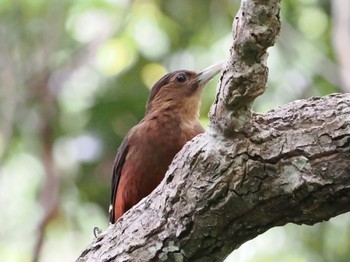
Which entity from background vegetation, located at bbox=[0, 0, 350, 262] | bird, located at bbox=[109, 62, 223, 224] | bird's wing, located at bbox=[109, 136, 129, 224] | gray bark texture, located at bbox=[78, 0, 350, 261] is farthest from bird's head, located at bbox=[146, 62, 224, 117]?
gray bark texture, located at bbox=[78, 0, 350, 261]

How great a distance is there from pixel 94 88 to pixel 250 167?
395 centimetres

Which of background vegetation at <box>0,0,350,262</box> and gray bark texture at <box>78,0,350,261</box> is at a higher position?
background vegetation at <box>0,0,350,262</box>

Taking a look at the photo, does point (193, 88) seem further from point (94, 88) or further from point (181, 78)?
point (94, 88)

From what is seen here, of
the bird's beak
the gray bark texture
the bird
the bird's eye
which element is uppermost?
the bird's eye

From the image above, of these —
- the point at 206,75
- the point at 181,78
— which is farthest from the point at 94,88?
the point at 206,75

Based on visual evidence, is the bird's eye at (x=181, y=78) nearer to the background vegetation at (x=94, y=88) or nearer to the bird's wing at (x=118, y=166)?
the bird's wing at (x=118, y=166)

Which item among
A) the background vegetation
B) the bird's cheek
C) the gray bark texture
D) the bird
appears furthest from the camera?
the background vegetation

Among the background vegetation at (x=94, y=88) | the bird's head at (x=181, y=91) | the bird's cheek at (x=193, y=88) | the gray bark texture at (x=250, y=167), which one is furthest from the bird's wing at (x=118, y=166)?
the gray bark texture at (x=250, y=167)

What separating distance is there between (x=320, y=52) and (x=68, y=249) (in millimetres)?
2648

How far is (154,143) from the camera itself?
13.6ft

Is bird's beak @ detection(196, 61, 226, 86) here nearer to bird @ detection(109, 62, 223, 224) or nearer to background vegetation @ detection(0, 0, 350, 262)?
bird @ detection(109, 62, 223, 224)

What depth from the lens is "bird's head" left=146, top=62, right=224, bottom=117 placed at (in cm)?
456

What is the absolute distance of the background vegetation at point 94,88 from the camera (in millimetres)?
5852

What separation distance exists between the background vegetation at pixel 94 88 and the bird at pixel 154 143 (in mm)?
1067
